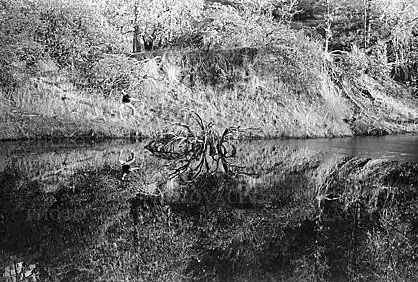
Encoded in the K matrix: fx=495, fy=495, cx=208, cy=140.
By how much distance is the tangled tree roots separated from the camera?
13172 millimetres

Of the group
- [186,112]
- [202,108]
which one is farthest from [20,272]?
[202,108]

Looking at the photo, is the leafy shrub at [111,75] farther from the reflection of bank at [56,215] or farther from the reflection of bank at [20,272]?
the reflection of bank at [20,272]

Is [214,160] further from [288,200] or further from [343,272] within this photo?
[343,272]

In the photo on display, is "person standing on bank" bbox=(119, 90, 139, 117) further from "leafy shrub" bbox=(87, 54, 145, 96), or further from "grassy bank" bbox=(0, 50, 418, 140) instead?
"leafy shrub" bbox=(87, 54, 145, 96)

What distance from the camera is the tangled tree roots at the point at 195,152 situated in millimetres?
13172

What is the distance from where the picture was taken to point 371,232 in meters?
7.66

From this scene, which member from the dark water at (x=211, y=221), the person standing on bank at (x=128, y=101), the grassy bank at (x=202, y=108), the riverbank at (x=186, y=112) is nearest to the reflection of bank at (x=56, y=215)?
the dark water at (x=211, y=221)

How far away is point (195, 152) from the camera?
16250 millimetres

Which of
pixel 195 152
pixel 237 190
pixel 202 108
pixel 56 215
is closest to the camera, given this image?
pixel 56 215

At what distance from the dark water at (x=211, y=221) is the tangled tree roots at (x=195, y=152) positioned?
646mm

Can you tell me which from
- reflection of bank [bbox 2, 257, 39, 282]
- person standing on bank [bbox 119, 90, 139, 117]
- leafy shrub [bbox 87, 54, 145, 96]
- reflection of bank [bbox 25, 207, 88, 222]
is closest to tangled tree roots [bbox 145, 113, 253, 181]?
person standing on bank [bbox 119, 90, 139, 117]

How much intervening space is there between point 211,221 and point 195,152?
8.09m

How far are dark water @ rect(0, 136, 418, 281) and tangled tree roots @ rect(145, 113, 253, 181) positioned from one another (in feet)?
2.12

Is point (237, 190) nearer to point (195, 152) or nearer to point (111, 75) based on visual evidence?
point (195, 152)
